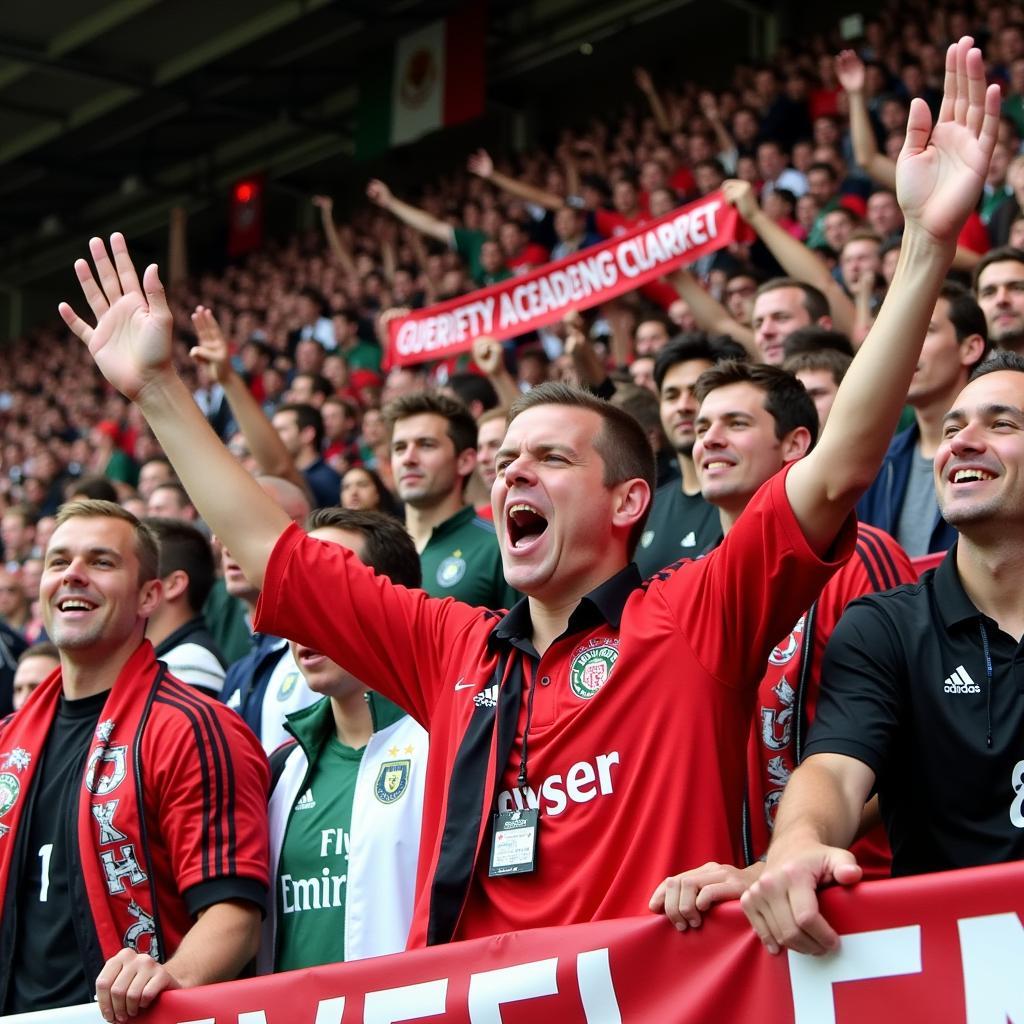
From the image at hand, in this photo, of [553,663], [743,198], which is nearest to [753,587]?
[553,663]

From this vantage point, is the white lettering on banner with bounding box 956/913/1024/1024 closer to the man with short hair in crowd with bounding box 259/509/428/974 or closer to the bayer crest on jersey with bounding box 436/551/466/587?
the man with short hair in crowd with bounding box 259/509/428/974

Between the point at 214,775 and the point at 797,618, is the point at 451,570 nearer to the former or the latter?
the point at 214,775

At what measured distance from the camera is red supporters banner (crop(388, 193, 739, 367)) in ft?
22.7

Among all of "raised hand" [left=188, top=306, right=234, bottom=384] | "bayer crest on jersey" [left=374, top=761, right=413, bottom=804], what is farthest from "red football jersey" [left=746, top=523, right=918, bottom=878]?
"raised hand" [left=188, top=306, right=234, bottom=384]

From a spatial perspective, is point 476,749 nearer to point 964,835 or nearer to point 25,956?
point 964,835

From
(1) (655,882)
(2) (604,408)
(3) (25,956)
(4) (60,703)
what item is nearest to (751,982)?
(1) (655,882)

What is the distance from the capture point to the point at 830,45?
497 inches

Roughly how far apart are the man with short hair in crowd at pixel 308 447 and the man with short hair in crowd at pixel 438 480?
1508 mm

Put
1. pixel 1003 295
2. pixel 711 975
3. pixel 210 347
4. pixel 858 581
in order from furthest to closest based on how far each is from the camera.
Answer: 1. pixel 1003 295
2. pixel 210 347
3. pixel 858 581
4. pixel 711 975

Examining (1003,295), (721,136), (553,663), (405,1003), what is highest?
(721,136)

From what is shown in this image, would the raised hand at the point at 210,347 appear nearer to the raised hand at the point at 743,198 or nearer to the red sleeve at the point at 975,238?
the raised hand at the point at 743,198

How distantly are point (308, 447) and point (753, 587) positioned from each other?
4963 millimetres

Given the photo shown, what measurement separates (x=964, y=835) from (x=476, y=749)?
0.87m

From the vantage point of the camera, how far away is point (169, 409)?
3104mm
